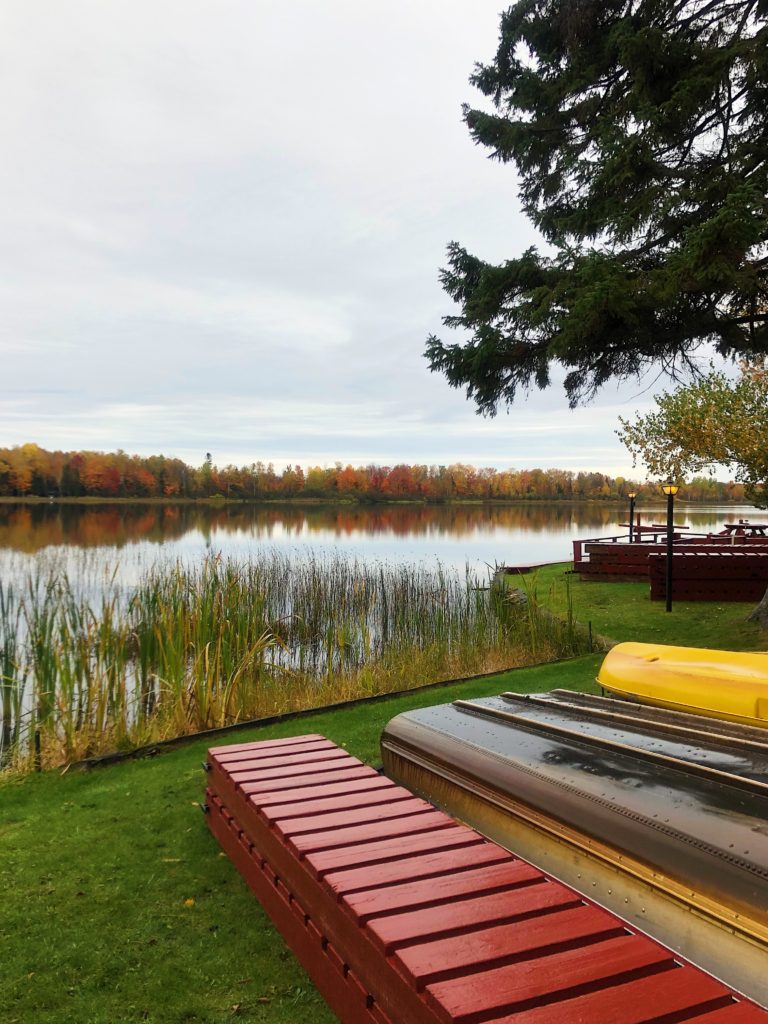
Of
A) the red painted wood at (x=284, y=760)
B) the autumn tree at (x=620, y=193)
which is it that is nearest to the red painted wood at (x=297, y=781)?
the red painted wood at (x=284, y=760)

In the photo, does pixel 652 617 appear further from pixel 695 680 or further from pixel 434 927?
pixel 434 927

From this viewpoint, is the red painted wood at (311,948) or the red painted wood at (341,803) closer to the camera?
the red painted wood at (311,948)

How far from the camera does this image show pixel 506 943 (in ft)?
5.43

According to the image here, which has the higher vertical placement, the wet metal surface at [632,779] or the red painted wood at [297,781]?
the wet metal surface at [632,779]

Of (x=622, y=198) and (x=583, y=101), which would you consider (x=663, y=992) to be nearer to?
(x=622, y=198)

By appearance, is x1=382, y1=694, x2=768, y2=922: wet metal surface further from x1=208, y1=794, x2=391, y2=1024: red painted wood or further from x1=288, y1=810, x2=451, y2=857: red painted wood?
x1=208, y1=794, x2=391, y2=1024: red painted wood

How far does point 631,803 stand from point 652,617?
27.9 feet

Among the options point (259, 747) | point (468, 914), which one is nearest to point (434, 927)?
point (468, 914)

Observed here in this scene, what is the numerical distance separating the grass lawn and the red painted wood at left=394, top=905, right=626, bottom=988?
0.68m

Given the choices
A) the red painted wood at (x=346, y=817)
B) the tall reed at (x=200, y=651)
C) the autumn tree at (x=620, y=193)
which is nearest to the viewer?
the red painted wood at (x=346, y=817)

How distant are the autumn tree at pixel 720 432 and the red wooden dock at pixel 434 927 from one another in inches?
288

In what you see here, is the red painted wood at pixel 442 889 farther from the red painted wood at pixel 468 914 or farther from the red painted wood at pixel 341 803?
the red painted wood at pixel 341 803

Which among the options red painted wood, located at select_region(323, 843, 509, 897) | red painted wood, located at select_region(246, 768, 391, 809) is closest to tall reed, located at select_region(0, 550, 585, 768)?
red painted wood, located at select_region(246, 768, 391, 809)

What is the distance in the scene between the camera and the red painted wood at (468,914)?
1.69m
